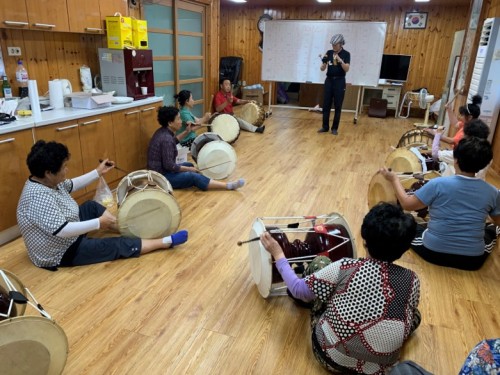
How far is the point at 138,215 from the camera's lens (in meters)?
2.49

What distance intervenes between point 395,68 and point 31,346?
8260mm

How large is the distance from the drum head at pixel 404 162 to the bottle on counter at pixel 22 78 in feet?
10.3

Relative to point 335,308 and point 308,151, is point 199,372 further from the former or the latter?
point 308,151

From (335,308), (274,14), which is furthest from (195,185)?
(274,14)

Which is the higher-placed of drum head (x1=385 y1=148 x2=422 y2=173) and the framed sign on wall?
the framed sign on wall

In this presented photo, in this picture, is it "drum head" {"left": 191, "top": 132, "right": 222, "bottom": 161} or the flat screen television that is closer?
"drum head" {"left": 191, "top": 132, "right": 222, "bottom": 161}

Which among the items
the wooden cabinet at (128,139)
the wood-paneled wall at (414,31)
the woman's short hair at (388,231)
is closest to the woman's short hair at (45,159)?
the wooden cabinet at (128,139)

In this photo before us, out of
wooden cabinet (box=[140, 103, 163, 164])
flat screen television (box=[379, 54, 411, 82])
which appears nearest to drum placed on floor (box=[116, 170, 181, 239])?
wooden cabinet (box=[140, 103, 163, 164])

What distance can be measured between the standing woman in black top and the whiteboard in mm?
1361

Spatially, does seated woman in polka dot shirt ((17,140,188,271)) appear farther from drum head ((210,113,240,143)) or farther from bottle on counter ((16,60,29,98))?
drum head ((210,113,240,143))

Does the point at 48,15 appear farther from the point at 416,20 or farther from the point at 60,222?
the point at 416,20

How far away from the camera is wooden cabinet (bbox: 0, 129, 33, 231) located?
248 cm

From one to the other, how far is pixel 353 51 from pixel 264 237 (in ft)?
21.7

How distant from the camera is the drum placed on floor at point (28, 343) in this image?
4.03 feet
